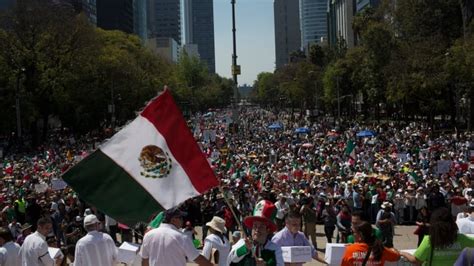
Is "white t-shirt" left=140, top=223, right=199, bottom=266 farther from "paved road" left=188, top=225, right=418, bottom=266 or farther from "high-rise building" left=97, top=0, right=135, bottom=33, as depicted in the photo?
"high-rise building" left=97, top=0, right=135, bottom=33

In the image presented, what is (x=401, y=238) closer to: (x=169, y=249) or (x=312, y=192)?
(x=312, y=192)

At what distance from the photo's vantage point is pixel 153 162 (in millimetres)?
6320

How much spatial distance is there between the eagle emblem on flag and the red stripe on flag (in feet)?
0.28

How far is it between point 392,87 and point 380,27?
704 centimetres

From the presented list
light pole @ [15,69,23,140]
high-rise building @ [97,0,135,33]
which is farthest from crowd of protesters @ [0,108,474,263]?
high-rise building @ [97,0,135,33]

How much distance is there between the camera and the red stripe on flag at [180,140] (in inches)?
246

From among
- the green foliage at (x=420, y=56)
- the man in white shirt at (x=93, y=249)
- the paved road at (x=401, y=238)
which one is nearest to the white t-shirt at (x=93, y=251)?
the man in white shirt at (x=93, y=249)

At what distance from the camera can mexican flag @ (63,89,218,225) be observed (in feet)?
20.5

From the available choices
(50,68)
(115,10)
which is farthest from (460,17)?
(115,10)

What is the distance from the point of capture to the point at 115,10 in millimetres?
158625

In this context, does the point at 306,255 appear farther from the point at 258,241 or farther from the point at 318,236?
the point at 318,236

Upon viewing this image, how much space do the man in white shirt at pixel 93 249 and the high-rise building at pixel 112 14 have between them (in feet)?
504

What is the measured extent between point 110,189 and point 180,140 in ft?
2.35

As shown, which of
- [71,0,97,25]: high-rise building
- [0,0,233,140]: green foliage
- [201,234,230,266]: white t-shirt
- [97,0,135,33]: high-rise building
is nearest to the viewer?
[201,234,230,266]: white t-shirt
